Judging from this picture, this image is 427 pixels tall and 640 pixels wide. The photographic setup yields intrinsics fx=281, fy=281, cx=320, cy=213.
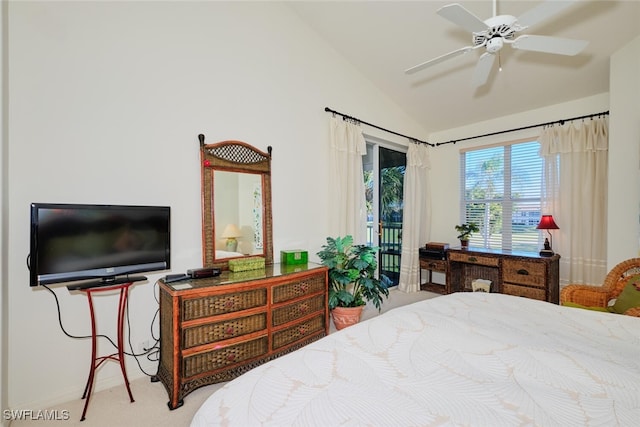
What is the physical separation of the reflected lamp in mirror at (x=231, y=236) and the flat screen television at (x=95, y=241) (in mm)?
509

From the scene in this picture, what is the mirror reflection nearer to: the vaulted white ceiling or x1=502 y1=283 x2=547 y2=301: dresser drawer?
the vaulted white ceiling

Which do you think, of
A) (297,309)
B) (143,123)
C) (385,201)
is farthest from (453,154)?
(143,123)

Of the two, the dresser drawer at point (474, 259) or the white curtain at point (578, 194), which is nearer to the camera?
the white curtain at point (578, 194)

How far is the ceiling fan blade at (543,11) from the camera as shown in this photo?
1521mm

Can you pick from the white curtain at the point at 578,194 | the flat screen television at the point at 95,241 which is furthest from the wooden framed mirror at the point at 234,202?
the white curtain at the point at 578,194

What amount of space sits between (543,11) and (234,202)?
8.16ft

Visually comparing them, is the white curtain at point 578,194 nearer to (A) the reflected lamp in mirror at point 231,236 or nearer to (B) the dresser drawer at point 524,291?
(B) the dresser drawer at point 524,291

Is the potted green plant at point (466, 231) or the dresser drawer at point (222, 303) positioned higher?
the potted green plant at point (466, 231)

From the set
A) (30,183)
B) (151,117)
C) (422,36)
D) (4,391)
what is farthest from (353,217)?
(4,391)

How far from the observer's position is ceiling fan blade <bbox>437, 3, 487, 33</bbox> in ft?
5.19

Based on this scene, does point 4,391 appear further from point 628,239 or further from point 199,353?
point 628,239

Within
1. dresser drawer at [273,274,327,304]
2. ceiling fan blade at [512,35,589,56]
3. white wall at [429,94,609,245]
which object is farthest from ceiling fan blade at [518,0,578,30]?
white wall at [429,94,609,245]

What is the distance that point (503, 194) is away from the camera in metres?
4.11

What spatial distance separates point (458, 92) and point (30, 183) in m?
4.31
